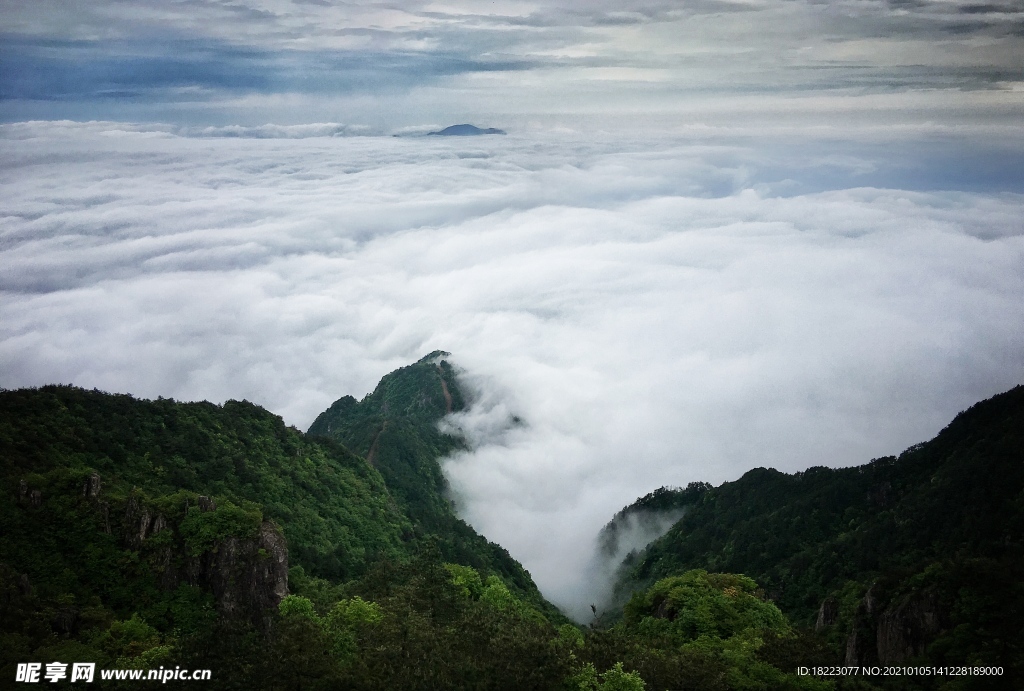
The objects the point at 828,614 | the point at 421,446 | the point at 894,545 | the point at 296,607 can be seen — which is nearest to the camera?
the point at 296,607

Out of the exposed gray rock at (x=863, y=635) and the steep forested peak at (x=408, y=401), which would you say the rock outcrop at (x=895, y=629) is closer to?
the exposed gray rock at (x=863, y=635)

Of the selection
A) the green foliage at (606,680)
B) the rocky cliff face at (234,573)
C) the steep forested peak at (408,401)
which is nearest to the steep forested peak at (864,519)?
the green foliage at (606,680)

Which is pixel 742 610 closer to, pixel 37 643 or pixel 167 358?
pixel 37 643

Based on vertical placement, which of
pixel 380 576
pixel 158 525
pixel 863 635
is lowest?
pixel 863 635

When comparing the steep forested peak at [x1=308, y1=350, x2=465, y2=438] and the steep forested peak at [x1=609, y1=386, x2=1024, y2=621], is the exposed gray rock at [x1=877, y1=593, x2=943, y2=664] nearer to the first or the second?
the steep forested peak at [x1=609, y1=386, x2=1024, y2=621]

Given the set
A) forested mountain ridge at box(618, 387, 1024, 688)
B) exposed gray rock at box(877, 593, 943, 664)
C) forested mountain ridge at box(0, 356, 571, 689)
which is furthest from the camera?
exposed gray rock at box(877, 593, 943, 664)

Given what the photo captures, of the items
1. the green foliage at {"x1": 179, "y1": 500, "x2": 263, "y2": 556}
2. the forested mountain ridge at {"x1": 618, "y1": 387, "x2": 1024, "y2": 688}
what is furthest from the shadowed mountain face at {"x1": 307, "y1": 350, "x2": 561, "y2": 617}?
the green foliage at {"x1": 179, "y1": 500, "x2": 263, "y2": 556}

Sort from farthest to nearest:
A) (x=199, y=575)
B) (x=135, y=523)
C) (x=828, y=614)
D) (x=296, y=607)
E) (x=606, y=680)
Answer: (x=828, y=614)
(x=135, y=523)
(x=199, y=575)
(x=296, y=607)
(x=606, y=680)

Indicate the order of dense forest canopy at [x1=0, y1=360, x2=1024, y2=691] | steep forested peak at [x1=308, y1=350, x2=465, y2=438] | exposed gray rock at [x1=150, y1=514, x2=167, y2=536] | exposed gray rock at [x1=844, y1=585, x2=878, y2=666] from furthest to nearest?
steep forested peak at [x1=308, y1=350, x2=465, y2=438], exposed gray rock at [x1=844, y1=585, x2=878, y2=666], exposed gray rock at [x1=150, y1=514, x2=167, y2=536], dense forest canopy at [x1=0, y1=360, x2=1024, y2=691]

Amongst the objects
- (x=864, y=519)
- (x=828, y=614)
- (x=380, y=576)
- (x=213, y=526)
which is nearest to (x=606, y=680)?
(x=380, y=576)

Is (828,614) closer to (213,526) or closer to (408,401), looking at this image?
(213,526)
